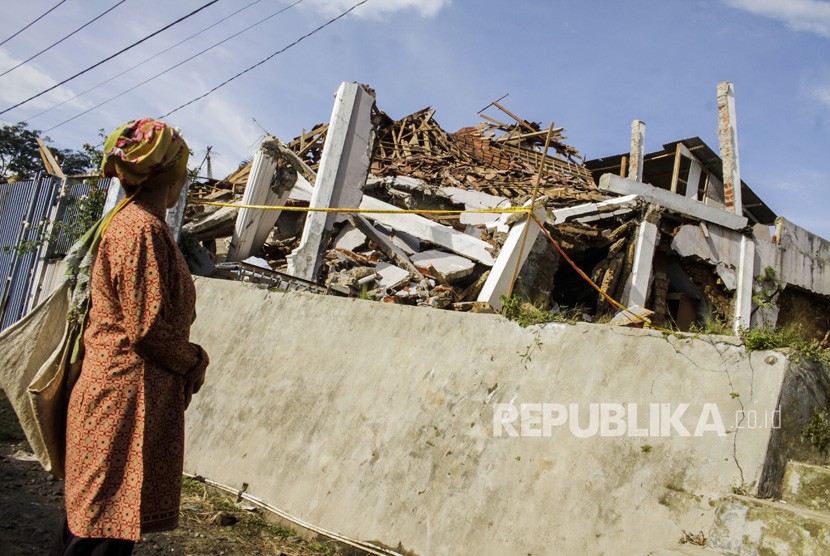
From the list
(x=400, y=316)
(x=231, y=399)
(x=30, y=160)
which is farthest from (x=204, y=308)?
(x=30, y=160)

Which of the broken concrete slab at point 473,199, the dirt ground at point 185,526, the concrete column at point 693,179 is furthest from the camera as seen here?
the concrete column at point 693,179

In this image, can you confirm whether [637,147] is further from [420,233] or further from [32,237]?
[32,237]

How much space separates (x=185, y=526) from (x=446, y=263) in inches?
241

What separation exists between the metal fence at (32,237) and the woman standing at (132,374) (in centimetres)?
784

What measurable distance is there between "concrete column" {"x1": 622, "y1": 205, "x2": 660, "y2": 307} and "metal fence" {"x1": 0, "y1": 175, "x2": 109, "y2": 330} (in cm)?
781

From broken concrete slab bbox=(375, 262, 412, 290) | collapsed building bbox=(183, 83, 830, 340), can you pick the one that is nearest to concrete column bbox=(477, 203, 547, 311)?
collapsed building bbox=(183, 83, 830, 340)

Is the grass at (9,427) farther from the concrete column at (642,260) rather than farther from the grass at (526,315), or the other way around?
the concrete column at (642,260)

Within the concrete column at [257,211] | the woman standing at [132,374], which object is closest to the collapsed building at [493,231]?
the concrete column at [257,211]

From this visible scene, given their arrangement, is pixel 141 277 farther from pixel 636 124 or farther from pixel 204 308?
pixel 636 124

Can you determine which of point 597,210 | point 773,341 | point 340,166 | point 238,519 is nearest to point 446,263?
point 340,166

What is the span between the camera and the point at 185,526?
373 centimetres

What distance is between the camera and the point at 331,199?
8648mm

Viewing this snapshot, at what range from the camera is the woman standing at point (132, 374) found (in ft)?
6.59

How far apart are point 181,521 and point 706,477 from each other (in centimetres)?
281
